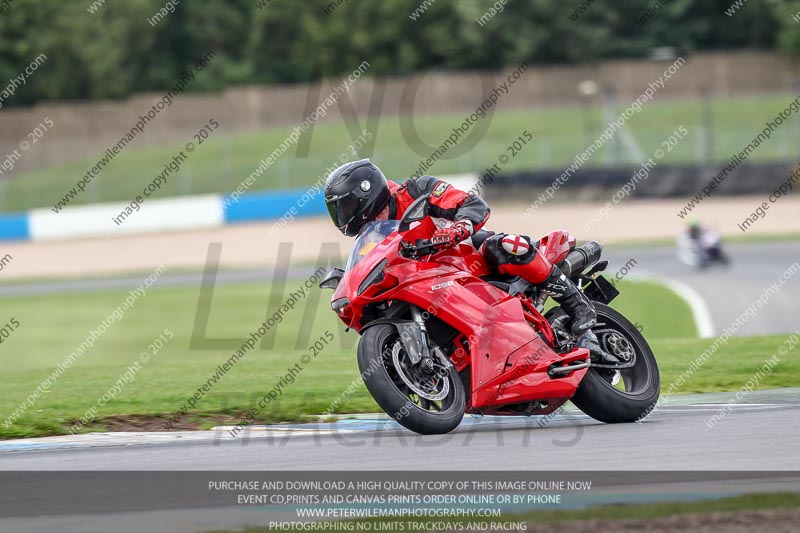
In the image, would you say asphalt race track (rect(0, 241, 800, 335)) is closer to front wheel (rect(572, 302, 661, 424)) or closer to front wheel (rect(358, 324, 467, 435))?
front wheel (rect(572, 302, 661, 424))

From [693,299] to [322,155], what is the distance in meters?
27.2

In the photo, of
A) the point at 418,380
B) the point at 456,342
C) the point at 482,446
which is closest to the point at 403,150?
the point at 456,342

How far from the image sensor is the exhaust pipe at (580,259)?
7957 millimetres

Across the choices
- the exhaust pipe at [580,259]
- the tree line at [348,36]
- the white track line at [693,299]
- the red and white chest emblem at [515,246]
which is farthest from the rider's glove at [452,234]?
the tree line at [348,36]

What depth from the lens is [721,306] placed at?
1975cm

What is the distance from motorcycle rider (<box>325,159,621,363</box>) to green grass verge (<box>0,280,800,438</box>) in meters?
1.79

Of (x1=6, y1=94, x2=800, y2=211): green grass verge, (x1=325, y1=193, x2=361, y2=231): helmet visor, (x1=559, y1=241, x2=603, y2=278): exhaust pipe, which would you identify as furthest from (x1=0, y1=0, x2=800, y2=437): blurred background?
(x1=559, y1=241, x2=603, y2=278): exhaust pipe

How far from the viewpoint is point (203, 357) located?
16594 millimetres

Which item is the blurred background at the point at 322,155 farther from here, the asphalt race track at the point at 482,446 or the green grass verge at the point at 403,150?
the asphalt race track at the point at 482,446

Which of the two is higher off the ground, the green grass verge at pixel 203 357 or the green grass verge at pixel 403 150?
the green grass verge at pixel 203 357

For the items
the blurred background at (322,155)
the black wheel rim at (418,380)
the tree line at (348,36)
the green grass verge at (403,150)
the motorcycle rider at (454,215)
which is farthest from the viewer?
the tree line at (348,36)

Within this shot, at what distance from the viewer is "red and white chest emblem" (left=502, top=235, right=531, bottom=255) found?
7445 millimetres

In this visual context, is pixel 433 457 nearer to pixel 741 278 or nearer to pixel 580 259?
pixel 580 259

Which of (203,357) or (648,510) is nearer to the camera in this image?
(648,510)
